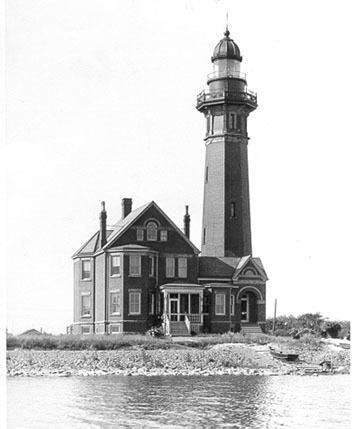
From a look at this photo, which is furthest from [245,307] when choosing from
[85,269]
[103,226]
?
[103,226]

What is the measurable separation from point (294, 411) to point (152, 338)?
17.3 meters

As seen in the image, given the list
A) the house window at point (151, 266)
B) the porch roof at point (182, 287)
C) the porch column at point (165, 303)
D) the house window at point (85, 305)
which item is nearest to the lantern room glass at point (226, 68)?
the house window at point (151, 266)

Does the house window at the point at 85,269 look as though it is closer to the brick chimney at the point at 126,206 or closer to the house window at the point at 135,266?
the brick chimney at the point at 126,206

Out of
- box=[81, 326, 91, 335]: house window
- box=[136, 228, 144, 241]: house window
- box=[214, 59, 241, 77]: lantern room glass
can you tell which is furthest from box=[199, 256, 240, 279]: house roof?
box=[214, 59, 241, 77]: lantern room glass

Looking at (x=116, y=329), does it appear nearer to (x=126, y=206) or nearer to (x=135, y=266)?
(x=135, y=266)

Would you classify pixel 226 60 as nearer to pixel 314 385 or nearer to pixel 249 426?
pixel 314 385

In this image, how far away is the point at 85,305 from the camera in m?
46.0

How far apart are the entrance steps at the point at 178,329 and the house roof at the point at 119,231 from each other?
4100 mm

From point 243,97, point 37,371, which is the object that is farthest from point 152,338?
point 243,97

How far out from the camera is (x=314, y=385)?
28484 millimetres

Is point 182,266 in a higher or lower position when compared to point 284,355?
higher

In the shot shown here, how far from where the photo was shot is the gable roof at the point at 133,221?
142 feet

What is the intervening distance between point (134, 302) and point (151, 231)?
3666 mm

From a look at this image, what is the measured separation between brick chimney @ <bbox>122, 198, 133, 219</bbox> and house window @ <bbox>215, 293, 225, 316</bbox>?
6.70 metres
